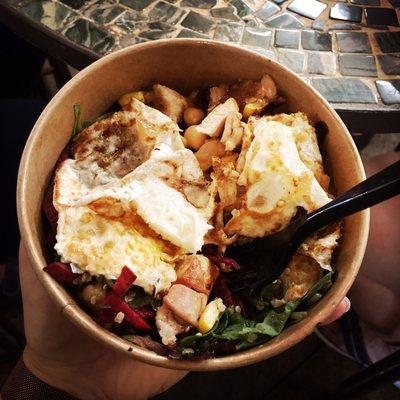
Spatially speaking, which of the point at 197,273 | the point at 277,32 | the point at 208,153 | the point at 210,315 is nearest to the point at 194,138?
the point at 208,153

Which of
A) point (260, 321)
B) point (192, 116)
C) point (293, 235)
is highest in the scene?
point (192, 116)

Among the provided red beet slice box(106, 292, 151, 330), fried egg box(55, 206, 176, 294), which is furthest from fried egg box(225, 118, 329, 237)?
red beet slice box(106, 292, 151, 330)

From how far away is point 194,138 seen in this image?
1.33m

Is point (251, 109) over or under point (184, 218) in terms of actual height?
over

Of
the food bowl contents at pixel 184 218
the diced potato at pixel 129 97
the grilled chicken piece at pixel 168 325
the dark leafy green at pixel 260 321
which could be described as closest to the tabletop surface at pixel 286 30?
the diced potato at pixel 129 97

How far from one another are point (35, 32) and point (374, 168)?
1562 mm

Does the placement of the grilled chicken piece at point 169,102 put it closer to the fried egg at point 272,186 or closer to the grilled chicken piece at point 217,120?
the grilled chicken piece at point 217,120

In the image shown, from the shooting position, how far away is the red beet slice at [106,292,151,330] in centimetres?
106

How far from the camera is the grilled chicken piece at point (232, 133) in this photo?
4.17ft

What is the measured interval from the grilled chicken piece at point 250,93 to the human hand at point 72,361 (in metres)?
0.82

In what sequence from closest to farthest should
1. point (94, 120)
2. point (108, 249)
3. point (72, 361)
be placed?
point (108, 249) < point (94, 120) < point (72, 361)

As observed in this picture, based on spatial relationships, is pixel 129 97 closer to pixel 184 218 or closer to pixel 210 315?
pixel 184 218

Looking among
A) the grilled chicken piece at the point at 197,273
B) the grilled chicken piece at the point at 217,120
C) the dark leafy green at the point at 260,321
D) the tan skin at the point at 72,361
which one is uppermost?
the grilled chicken piece at the point at 217,120

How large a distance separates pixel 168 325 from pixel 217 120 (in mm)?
614
